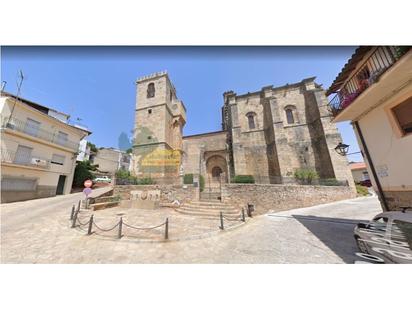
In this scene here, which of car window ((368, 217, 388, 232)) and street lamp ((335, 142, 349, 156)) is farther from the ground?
street lamp ((335, 142, 349, 156))

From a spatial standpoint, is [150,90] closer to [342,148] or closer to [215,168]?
[215,168]

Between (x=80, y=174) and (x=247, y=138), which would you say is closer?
(x=80, y=174)

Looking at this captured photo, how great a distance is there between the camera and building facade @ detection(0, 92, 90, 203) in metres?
9.95

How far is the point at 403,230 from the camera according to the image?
2430 mm

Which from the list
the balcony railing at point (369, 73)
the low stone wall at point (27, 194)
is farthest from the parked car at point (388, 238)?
the low stone wall at point (27, 194)

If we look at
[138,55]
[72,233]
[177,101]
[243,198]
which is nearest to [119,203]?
[72,233]

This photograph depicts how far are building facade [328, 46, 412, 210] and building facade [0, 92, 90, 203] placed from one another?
1871cm

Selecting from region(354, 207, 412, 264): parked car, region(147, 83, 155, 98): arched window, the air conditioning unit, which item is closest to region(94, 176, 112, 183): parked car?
the air conditioning unit

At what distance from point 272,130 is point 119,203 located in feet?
51.2

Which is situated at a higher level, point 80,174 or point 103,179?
point 80,174

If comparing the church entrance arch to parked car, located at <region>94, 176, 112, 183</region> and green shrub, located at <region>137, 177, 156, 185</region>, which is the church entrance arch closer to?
green shrub, located at <region>137, 177, 156, 185</region>

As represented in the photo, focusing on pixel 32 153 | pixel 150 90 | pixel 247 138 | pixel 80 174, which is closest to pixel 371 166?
pixel 247 138

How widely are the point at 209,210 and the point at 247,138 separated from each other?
11.1m

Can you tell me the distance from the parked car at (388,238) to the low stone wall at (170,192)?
8.31m
